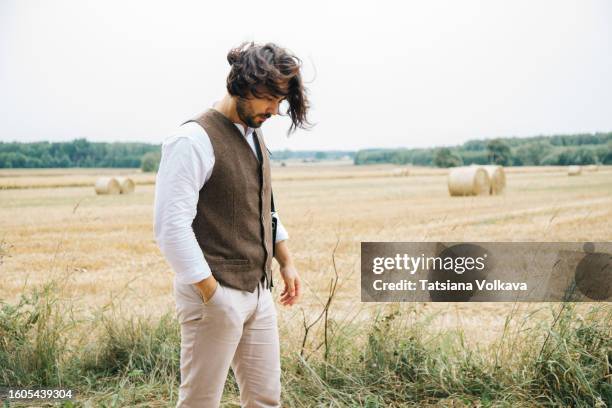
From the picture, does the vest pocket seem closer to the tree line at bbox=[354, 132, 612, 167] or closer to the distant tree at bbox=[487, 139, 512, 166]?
the tree line at bbox=[354, 132, 612, 167]

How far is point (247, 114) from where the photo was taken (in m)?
1.58

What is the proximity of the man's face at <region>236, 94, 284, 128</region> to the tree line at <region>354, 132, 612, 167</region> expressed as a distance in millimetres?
2897

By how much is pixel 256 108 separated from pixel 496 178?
323 inches

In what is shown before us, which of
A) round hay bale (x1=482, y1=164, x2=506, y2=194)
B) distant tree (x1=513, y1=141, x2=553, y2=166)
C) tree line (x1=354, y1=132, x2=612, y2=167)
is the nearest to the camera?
tree line (x1=354, y1=132, x2=612, y2=167)

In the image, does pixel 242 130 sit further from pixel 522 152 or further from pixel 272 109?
pixel 522 152

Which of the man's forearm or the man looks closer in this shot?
the man

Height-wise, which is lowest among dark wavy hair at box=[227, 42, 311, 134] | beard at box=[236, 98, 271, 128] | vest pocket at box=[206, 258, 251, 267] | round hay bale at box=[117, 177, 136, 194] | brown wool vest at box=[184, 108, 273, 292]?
round hay bale at box=[117, 177, 136, 194]

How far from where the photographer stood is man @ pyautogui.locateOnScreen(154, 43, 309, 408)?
4.75 feet

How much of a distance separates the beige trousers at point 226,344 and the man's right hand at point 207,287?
17 mm

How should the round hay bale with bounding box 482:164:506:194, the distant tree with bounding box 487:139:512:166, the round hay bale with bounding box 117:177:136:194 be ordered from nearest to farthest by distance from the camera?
1. the distant tree with bounding box 487:139:512:166
2. the round hay bale with bounding box 117:177:136:194
3. the round hay bale with bounding box 482:164:506:194

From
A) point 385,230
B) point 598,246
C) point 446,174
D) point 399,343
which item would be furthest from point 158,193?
point 446,174

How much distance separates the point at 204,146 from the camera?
1.48 meters

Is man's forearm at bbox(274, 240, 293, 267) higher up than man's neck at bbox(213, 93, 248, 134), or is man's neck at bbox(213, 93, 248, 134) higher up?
man's neck at bbox(213, 93, 248, 134)

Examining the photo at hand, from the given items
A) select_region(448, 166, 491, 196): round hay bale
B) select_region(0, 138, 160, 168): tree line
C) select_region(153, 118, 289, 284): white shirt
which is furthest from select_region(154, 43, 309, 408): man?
select_region(448, 166, 491, 196): round hay bale
